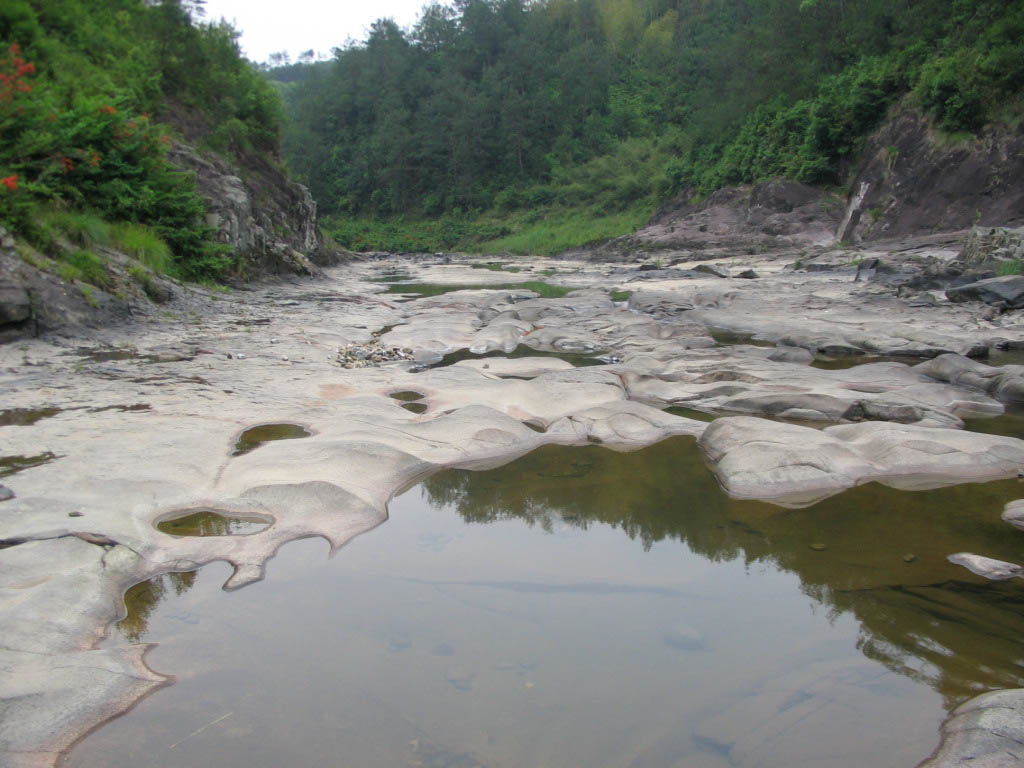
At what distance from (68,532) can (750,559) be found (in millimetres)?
3770

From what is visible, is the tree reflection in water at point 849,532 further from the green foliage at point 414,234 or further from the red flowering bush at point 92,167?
the green foliage at point 414,234

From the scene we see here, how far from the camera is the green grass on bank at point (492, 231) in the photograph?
4225 cm

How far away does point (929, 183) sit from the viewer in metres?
25.6

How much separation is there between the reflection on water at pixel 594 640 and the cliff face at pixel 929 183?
22.1 m

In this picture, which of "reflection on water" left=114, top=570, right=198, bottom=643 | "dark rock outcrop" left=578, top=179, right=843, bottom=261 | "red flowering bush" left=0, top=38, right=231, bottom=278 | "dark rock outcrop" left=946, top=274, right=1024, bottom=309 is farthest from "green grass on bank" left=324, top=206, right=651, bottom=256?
"reflection on water" left=114, top=570, right=198, bottom=643

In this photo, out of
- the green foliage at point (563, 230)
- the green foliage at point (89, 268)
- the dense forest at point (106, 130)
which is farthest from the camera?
the green foliage at point (563, 230)

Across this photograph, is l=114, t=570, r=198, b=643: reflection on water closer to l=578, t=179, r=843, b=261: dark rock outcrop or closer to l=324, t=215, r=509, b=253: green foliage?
l=578, t=179, r=843, b=261: dark rock outcrop

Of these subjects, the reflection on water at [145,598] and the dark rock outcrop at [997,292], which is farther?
the dark rock outcrop at [997,292]

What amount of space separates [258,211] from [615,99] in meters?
47.7

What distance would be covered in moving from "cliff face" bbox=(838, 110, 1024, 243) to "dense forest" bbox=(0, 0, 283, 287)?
72.9 feet

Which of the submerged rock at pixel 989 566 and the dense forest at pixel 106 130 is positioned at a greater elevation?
the dense forest at pixel 106 130

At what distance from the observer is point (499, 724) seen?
8.96 ft

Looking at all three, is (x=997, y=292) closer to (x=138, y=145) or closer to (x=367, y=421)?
(x=367, y=421)

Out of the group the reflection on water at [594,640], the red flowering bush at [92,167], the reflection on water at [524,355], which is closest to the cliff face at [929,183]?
the reflection on water at [524,355]
